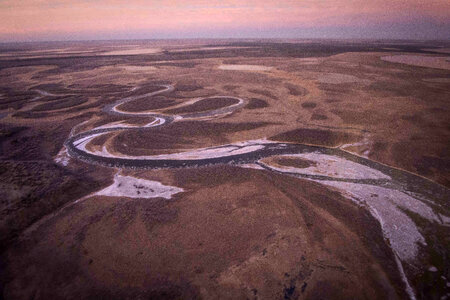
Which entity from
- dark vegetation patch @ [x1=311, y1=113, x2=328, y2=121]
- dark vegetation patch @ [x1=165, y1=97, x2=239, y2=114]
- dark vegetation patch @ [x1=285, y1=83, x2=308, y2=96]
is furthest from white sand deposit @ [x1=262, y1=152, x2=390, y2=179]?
dark vegetation patch @ [x1=285, y1=83, x2=308, y2=96]

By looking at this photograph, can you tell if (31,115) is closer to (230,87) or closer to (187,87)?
(187,87)

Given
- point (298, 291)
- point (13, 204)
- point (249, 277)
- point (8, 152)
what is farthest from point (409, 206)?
point (8, 152)

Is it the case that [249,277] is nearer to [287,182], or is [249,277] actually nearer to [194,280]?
[194,280]

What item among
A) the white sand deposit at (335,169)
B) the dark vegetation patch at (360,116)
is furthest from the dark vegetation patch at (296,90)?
the white sand deposit at (335,169)

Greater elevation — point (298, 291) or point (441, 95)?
point (441, 95)

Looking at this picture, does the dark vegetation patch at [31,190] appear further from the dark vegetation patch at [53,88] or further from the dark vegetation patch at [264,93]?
the dark vegetation patch at [53,88]
